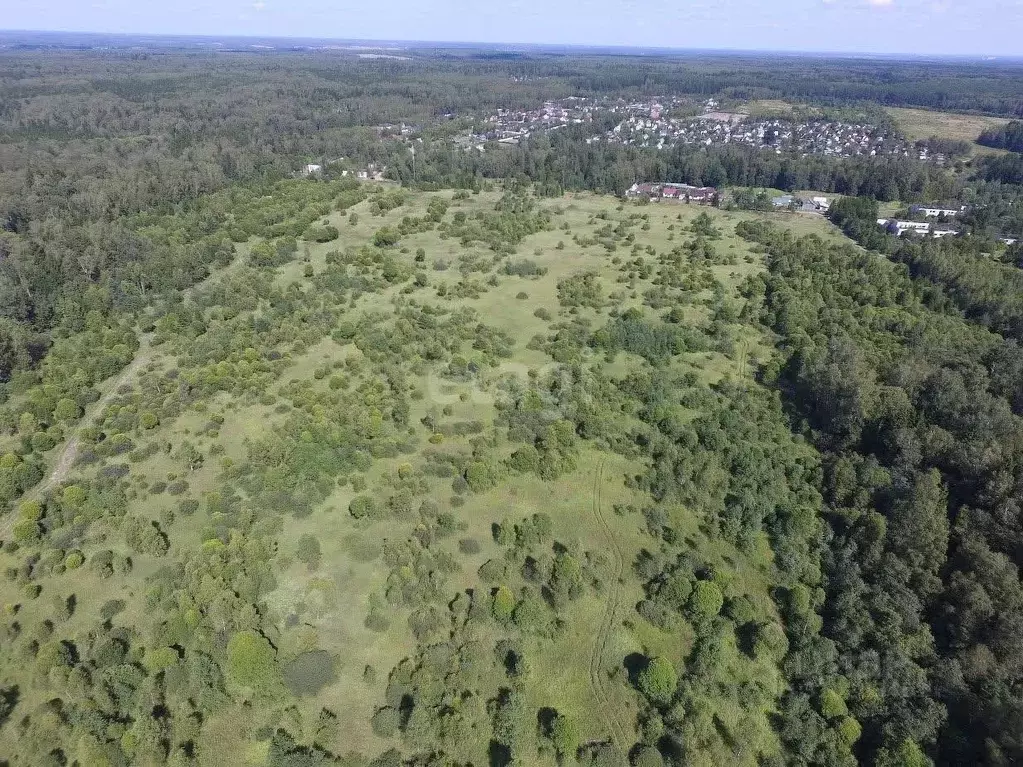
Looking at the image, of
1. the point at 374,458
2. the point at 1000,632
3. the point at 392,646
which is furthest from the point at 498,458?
the point at 1000,632

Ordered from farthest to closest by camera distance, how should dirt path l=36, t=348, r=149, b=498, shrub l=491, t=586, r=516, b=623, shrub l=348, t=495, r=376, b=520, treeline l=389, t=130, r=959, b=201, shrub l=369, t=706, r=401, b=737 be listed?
treeline l=389, t=130, r=959, b=201 → dirt path l=36, t=348, r=149, b=498 → shrub l=348, t=495, r=376, b=520 → shrub l=491, t=586, r=516, b=623 → shrub l=369, t=706, r=401, b=737

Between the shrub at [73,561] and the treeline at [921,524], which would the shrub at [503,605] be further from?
the shrub at [73,561]

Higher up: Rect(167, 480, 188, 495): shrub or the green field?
the green field

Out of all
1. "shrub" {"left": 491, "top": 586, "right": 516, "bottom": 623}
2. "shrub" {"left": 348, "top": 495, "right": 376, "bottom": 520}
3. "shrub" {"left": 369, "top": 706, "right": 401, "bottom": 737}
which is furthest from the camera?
"shrub" {"left": 348, "top": 495, "right": 376, "bottom": 520}

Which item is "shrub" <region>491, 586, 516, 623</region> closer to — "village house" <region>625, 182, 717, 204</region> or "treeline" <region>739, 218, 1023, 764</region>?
"treeline" <region>739, 218, 1023, 764</region>

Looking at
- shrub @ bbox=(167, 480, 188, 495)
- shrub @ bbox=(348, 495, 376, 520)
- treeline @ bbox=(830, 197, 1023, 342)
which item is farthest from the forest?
shrub @ bbox=(167, 480, 188, 495)

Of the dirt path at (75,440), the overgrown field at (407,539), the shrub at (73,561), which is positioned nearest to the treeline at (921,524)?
the overgrown field at (407,539)
